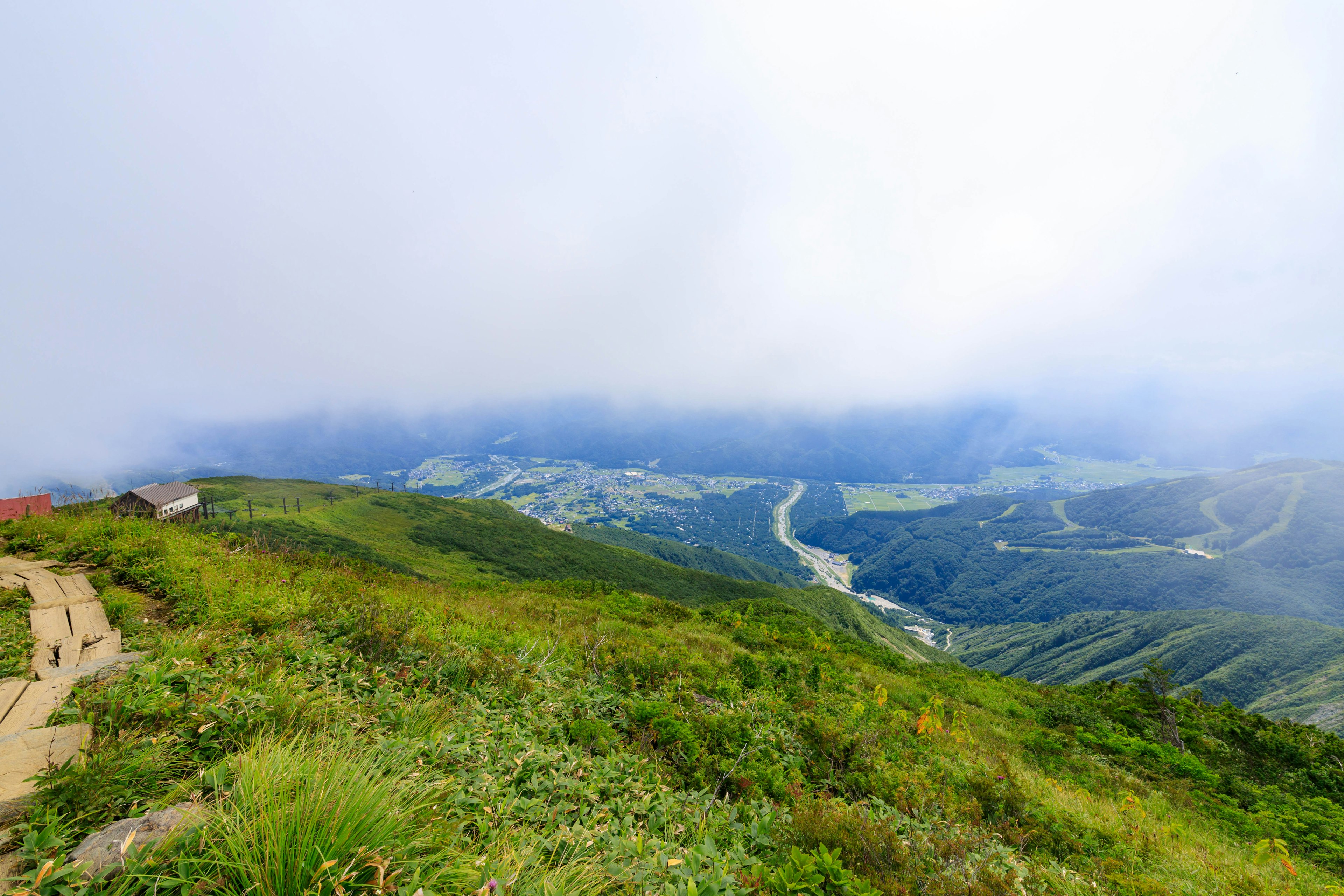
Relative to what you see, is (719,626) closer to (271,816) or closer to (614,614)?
(614,614)

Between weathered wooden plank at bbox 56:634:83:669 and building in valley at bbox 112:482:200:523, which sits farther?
building in valley at bbox 112:482:200:523

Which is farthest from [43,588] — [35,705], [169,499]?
[169,499]

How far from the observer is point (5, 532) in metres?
9.09

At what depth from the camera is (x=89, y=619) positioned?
227 inches

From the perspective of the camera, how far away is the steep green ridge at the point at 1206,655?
65.9 metres

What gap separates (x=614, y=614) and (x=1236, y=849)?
495 inches

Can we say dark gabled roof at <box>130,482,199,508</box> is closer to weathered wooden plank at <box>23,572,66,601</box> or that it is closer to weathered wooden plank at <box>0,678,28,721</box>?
weathered wooden plank at <box>23,572,66,601</box>

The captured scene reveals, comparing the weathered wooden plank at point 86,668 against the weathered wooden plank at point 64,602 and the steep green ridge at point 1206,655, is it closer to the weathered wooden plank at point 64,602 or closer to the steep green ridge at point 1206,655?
the weathered wooden plank at point 64,602

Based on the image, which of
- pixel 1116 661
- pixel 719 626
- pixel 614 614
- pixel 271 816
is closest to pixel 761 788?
pixel 271 816

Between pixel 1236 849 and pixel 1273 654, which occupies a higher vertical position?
pixel 1236 849

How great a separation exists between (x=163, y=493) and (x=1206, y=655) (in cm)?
15967

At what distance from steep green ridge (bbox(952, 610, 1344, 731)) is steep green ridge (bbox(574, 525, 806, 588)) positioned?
5087cm

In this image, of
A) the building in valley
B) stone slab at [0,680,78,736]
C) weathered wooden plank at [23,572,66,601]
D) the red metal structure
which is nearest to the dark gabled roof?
the building in valley

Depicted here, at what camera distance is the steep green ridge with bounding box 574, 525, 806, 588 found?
127m
